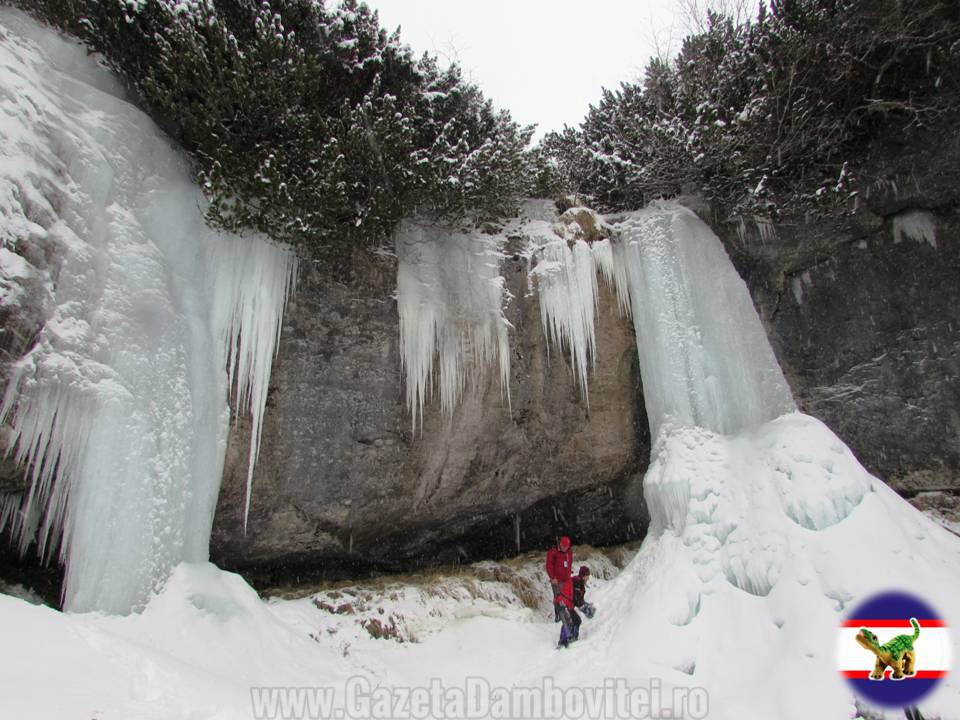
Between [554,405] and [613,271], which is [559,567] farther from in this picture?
[613,271]

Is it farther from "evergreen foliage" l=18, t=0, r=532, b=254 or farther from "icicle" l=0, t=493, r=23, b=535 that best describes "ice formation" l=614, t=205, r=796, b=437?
"icicle" l=0, t=493, r=23, b=535

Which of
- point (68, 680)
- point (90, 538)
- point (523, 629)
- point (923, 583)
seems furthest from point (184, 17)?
point (923, 583)

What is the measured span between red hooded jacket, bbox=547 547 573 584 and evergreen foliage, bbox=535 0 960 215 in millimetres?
6140

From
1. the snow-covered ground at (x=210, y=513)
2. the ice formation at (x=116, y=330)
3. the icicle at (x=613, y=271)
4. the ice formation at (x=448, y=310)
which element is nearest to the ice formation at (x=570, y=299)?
the icicle at (x=613, y=271)

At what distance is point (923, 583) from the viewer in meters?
5.34

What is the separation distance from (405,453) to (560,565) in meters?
2.55

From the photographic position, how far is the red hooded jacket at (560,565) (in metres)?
6.39

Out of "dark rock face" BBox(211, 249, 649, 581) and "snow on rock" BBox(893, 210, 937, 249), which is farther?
"snow on rock" BBox(893, 210, 937, 249)

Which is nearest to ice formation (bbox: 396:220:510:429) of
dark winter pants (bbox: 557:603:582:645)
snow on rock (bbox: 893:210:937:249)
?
dark winter pants (bbox: 557:603:582:645)

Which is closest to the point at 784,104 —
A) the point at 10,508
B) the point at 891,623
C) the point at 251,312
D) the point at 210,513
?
the point at 891,623

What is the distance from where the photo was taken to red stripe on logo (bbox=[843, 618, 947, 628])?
5.01 m

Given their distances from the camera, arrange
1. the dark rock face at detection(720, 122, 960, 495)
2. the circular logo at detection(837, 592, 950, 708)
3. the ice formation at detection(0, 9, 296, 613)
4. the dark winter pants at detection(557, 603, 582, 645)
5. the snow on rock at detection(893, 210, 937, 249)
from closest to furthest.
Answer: the circular logo at detection(837, 592, 950, 708)
the ice formation at detection(0, 9, 296, 613)
the dark winter pants at detection(557, 603, 582, 645)
the dark rock face at detection(720, 122, 960, 495)
the snow on rock at detection(893, 210, 937, 249)

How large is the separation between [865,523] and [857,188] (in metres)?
5.31

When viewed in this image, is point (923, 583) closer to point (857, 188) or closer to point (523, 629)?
point (523, 629)
